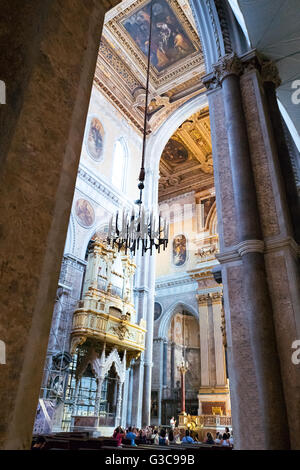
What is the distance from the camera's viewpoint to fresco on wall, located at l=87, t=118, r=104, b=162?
12867 millimetres

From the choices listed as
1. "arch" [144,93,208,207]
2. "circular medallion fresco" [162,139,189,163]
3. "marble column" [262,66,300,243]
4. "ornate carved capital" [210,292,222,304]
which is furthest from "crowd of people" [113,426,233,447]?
"circular medallion fresco" [162,139,189,163]

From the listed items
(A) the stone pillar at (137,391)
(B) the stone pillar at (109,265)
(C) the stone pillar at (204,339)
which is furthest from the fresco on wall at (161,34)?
(A) the stone pillar at (137,391)

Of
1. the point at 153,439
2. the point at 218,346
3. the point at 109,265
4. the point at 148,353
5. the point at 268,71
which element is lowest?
the point at 153,439

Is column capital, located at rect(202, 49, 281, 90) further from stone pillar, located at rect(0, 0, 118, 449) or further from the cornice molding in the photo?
the cornice molding

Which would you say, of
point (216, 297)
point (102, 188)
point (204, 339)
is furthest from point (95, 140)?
point (204, 339)

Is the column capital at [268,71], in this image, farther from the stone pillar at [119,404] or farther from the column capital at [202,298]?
the column capital at [202,298]

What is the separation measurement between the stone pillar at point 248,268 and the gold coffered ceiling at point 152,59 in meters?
9.28

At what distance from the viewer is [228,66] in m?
5.70

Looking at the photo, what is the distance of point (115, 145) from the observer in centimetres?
1441

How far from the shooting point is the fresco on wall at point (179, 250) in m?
19.6

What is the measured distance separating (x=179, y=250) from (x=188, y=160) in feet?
17.4

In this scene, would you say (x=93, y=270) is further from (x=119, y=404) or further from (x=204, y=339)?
(x=204, y=339)
